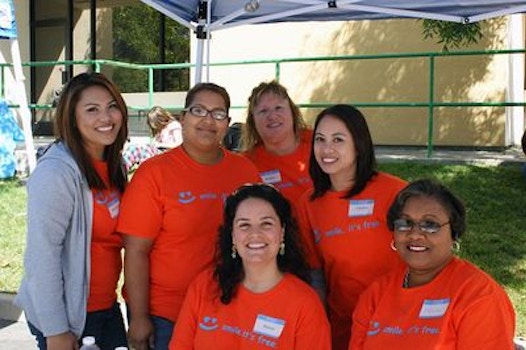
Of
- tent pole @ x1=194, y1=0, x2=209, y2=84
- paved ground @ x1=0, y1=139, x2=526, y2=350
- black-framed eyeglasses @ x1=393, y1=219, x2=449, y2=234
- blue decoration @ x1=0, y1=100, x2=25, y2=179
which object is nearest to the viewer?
black-framed eyeglasses @ x1=393, y1=219, x2=449, y2=234

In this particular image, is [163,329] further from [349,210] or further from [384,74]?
[384,74]

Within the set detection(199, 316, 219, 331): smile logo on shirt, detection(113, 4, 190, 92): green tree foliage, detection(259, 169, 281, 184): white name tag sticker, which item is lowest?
detection(199, 316, 219, 331): smile logo on shirt

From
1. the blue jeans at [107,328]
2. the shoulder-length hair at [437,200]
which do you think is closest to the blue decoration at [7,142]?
the blue jeans at [107,328]

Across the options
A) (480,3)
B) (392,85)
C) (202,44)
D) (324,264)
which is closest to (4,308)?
(202,44)

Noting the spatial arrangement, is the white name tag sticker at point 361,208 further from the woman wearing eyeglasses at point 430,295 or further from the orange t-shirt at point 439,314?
the orange t-shirt at point 439,314

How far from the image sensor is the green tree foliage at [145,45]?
14031 millimetres

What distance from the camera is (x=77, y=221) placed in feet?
8.43

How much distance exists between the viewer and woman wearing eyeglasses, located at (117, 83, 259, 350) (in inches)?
107

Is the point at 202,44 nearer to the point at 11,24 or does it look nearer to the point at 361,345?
the point at 361,345

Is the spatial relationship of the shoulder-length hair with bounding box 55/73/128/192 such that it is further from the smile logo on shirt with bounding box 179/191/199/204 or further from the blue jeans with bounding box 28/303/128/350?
the blue jeans with bounding box 28/303/128/350

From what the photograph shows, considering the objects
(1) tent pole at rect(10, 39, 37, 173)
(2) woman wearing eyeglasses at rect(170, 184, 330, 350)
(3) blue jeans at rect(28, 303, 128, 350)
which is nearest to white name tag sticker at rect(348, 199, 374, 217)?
(2) woman wearing eyeglasses at rect(170, 184, 330, 350)

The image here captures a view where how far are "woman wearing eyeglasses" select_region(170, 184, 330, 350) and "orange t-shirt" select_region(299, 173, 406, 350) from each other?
0.16 metres

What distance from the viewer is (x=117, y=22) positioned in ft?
49.4

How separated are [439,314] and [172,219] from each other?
113cm
